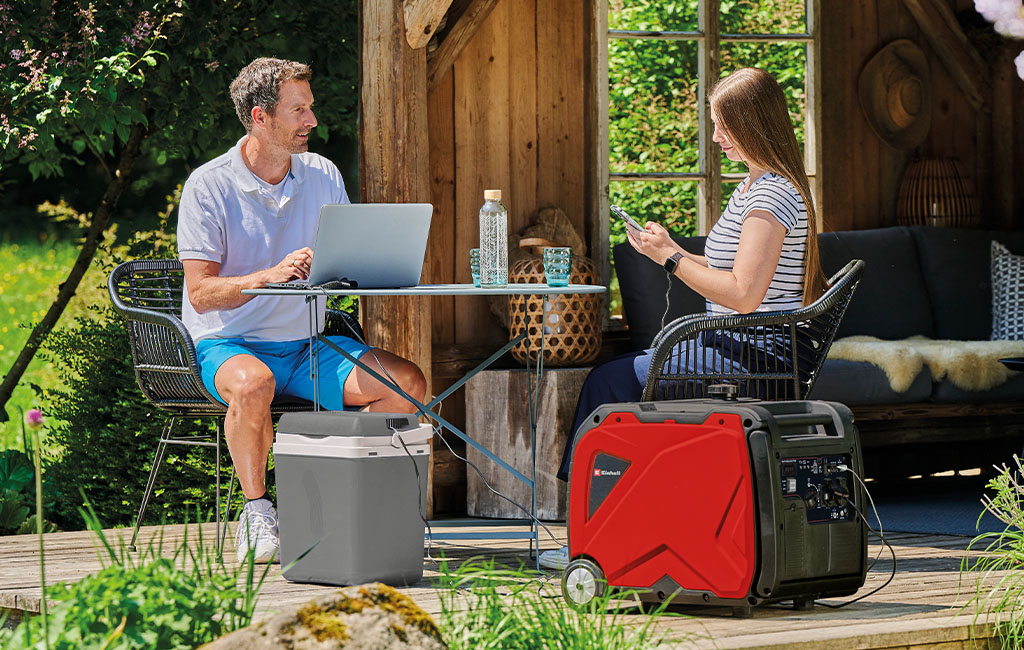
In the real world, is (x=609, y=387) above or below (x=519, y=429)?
above

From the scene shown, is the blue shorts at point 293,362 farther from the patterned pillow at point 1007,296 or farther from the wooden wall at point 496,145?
the patterned pillow at point 1007,296

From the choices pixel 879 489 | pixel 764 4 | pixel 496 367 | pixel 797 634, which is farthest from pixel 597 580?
pixel 764 4

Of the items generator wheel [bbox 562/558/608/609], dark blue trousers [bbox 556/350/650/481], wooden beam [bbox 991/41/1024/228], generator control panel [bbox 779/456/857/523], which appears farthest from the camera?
wooden beam [bbox 991/41/1024/228]

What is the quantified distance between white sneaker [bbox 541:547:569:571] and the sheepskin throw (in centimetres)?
189

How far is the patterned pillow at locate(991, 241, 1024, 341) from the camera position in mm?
5887

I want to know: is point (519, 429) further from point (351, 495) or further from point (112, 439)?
point (112, 439)

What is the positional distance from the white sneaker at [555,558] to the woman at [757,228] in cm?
6

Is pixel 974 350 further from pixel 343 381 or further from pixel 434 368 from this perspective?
pixel 343 381

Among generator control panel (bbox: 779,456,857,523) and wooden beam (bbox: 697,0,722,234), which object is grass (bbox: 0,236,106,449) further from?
generator control panel (bbox: 779,456,857,523)

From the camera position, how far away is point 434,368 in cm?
531

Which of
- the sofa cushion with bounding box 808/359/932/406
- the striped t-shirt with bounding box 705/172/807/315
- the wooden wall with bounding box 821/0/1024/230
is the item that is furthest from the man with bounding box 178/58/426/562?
the wooden wall with bounding box 821/0/1024/230

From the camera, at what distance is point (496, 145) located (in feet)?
17.9

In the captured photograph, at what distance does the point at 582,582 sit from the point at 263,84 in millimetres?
1693

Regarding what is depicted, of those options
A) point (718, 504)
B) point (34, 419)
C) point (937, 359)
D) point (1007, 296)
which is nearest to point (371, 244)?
point (718, 504)
